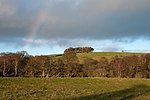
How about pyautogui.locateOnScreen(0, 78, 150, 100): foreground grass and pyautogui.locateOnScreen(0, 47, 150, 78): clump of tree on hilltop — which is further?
pyautogui.locateOnScreen(0, 47, 150, 78): clump of tree on hilltop

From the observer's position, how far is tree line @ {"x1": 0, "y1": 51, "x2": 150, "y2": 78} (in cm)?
6834

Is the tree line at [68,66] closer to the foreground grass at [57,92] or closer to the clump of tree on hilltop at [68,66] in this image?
the clump of tree on hilltop at [68,66]

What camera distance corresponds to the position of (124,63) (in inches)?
3187

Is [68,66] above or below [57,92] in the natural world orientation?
above

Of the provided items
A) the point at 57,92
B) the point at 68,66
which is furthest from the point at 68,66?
the point at 57,92

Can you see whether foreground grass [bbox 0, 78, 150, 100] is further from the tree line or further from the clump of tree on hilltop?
the clump of tree on hilltop

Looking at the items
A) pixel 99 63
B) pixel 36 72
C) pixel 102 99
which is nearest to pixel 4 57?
pixel 36 72

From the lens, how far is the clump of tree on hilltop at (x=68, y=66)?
6837 cm

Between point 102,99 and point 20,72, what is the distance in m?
44.1

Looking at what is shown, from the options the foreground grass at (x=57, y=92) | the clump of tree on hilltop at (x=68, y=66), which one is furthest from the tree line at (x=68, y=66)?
the foreground grass at (x=57, y=92)

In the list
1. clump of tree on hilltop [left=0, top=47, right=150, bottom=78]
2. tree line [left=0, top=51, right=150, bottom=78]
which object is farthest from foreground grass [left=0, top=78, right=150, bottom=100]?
clump of tree on hilltop [left=0, top=47, right=150, bottom=78]

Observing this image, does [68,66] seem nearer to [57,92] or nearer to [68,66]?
[68,66]

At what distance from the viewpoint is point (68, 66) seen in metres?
74.6

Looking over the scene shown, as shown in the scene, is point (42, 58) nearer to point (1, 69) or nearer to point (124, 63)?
point (1, 69)
